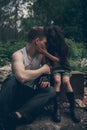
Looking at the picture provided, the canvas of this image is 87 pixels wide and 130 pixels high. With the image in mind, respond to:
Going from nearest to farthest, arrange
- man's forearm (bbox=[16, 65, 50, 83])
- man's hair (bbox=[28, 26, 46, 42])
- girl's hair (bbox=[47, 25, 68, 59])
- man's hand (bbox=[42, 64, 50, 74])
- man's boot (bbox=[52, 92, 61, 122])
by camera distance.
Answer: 1. man's forearm (bbox=[16, 65, 50, 83])
2. man's hand (bbox=[42, 64, 50, 74])
3. man's hair (bbox=[28, 26, 46, 42])
4. man's boot (bbox=[52, 92, 61, 122])
5. girl's hair (bbox=[47, 25, 68, 59])

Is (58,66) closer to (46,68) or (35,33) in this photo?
(46,68)

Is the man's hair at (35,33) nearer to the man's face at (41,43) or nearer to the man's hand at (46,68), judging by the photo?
the man's face at (41,43)

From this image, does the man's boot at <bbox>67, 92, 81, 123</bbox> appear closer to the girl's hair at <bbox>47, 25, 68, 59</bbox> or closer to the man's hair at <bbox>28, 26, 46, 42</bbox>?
the girl's hair at <bbox>47, 25, 68, 59</bbox>

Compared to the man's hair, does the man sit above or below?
below

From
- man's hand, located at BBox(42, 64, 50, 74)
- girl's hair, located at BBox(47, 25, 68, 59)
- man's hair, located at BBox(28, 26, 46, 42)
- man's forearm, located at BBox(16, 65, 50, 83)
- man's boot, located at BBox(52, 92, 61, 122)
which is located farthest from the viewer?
girl's hair, located at BBox(47, 25, 68, 59)

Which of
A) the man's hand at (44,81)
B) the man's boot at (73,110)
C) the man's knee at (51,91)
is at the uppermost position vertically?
the man's hand at (44,81)

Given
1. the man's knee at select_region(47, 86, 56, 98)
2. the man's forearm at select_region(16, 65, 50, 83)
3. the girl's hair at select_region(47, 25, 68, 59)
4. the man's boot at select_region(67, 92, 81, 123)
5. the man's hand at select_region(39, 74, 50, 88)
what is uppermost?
the girl's hair at select_region(47, 25, 68, 59)

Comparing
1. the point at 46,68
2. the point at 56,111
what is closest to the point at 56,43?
the point at 46,68

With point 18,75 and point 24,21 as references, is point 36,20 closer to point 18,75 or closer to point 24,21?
point 24,21

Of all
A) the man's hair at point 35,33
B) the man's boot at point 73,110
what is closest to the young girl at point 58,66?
the man's boot at point 73,110

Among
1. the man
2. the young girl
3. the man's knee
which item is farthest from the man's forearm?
the young girl

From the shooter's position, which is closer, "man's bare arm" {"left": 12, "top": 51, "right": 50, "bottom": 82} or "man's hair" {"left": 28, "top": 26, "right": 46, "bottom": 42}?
"man's bare arm" {"left": 12, "top": 51, "right": 50, "bottom": 82}

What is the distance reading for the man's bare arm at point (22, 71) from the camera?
529 centimetres

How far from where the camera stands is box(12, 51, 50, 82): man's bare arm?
17.3 feet
